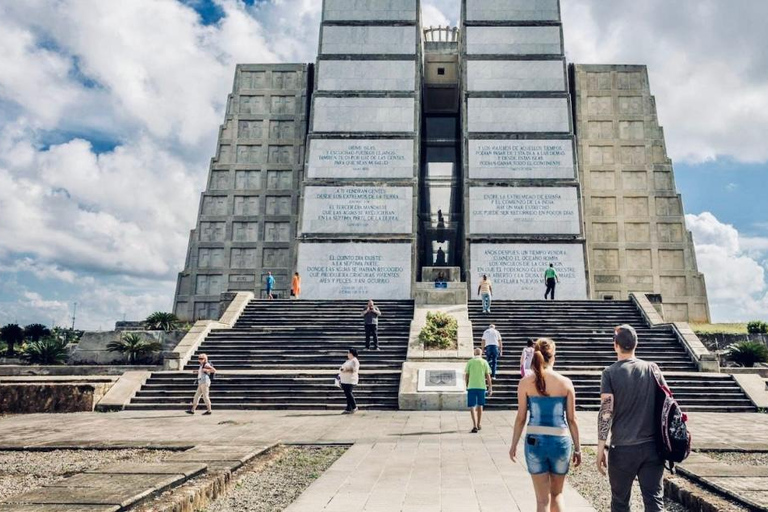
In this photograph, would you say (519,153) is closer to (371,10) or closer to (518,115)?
(518,115)

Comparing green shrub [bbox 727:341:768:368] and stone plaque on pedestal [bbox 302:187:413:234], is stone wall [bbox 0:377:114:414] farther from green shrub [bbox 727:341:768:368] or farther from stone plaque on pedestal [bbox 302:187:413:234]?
green shrub [bbox 727:341:768:368]

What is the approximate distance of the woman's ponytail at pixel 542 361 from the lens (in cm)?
500

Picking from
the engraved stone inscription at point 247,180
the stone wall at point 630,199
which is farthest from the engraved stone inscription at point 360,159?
the stone wall at point 630,199

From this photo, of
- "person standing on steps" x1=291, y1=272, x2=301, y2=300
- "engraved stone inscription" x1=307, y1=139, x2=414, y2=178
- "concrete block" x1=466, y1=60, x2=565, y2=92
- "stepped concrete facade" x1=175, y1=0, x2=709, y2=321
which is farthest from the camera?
"concrete block" x1=466, y1=60, x2=565, y2=92

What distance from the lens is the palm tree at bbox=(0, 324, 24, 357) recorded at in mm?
28688

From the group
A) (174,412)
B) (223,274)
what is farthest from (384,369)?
(223,274)

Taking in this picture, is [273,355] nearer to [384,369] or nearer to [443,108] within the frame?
[384,369]

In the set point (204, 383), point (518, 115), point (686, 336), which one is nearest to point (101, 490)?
point (204, 383)

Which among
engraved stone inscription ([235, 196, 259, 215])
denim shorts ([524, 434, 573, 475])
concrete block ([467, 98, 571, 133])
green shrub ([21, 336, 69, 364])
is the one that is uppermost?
concrete block ([467, 98, 571, 133])

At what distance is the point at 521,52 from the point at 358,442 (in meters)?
33.9

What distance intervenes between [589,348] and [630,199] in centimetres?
2208

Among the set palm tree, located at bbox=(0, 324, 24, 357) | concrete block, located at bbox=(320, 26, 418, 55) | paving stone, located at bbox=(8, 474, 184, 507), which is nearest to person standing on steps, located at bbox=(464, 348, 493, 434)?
paving stone, located at bbox=(8, 474, 184, 507)

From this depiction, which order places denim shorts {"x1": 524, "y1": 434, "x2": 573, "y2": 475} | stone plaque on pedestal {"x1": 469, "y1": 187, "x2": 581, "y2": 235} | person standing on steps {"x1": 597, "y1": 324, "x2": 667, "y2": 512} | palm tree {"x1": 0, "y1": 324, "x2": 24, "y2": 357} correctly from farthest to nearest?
stone plaque on pedestal {"x1": 469, "y1": 187, "x2": 581, "y2": 235}
palm tree {"x1": 0, "y1": 324, "x2": 24, "y2": 357}
denim shorts {"x1": 524, "y1": 434, "x2": 573, "y2": 475}
person standing on steps {"x1": 597, "y1": 324, "x2": 667, "y2": 512}

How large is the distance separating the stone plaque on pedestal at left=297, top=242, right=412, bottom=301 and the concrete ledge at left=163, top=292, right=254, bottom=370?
6573 mm
